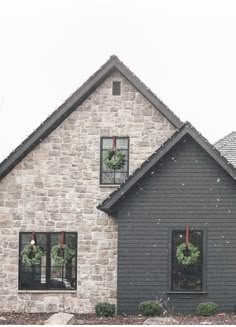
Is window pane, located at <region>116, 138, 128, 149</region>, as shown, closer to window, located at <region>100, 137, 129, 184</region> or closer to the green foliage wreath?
window, located at <region>100, 137, 129, 184</region>

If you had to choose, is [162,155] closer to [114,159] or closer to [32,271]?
[114,159]

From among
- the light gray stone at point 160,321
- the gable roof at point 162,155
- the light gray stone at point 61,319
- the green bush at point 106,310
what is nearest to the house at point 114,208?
the gable roof at point 162,155

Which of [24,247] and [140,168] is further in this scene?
[24,247]

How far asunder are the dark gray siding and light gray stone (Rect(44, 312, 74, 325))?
1801 mm

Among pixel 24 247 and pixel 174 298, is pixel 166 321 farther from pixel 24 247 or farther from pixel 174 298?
pixel 24 247

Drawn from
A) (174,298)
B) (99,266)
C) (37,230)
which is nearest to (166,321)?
(174,298)

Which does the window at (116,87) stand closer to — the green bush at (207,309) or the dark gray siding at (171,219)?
the dark gray siding at (171,219)

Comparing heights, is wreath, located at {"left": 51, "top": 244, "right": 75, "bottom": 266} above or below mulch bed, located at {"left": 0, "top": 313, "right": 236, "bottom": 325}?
above

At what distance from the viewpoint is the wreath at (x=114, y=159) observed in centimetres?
2031

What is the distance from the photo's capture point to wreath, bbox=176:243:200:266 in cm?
1927

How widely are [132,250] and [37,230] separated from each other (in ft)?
10.4

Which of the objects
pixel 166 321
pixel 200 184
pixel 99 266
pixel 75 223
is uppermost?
pixel 200 184

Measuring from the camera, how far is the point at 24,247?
20.4 metres

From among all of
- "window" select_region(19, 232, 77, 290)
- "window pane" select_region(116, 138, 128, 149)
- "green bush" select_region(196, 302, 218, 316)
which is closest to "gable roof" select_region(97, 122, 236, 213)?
"window pane" select_region(116, 138, 128, 149)
